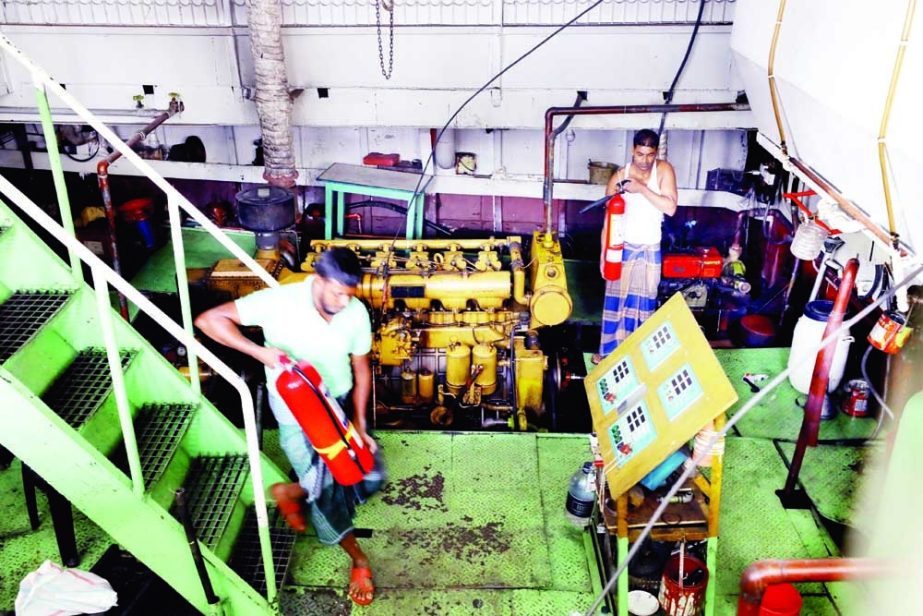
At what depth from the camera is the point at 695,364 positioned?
346 cm

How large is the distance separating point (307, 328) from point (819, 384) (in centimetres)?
304

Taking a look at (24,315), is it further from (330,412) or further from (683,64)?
(683,64)

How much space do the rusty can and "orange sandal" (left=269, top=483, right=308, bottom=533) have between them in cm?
393

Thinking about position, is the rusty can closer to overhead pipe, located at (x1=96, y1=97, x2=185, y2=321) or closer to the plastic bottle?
the plastic bottle

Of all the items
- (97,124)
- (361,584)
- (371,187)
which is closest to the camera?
(97,124)

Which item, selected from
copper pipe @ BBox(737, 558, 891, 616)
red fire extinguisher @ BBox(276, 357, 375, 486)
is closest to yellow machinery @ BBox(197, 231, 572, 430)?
red fire extinguisher @ BBox(276, 357, 375, 486)

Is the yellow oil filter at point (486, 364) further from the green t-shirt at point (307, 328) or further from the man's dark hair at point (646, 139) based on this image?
the green t-shirt at point (307, 328)

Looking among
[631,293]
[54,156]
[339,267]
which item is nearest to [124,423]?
[339,267]

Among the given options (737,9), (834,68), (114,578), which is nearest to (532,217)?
(737,9)

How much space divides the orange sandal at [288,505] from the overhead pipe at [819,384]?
2.92 metres

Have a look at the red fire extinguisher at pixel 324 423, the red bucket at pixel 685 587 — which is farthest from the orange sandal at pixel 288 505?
the red bucket at pixel 685 587

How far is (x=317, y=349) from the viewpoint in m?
3.90

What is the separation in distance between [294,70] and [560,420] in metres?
3.69

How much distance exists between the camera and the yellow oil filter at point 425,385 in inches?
242
